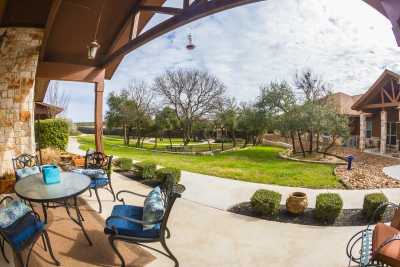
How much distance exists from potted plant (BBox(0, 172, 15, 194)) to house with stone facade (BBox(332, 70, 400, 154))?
1559 centimetres

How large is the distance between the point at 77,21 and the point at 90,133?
31.4m

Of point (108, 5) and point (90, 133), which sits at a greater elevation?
point (108, 5)

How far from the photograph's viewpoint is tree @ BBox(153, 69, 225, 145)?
2495 cm

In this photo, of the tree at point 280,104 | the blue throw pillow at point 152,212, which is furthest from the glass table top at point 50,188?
the tree at point 280,104

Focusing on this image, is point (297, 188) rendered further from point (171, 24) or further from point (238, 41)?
point (238, 41)

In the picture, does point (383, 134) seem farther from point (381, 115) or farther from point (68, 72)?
point (68, 72)

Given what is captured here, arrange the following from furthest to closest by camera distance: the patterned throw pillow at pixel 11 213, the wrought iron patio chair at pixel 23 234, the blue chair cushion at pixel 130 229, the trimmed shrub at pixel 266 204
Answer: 1. the trimmed shrub at pixel 266 204
2. the blue chair cushion at pixel 130 229
3. the patterned throw pillow at pixel 11 213
4. the wrought iron patio chair at pixel 23 234

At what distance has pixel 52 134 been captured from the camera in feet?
34.3

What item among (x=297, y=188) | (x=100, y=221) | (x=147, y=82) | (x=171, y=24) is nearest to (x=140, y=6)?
(x=171, y=24)

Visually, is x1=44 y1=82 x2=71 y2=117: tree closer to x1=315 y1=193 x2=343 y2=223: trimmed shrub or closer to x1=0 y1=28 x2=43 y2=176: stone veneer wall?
x1=0 y1=28 x2=43 y2=176: stone veneer wall

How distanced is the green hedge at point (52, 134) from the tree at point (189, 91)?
1421cm

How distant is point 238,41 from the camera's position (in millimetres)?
24000

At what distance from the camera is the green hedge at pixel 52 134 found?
1027 centimetres

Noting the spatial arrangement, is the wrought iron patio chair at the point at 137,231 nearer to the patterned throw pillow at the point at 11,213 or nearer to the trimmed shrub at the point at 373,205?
the patterned throw pillow at the point at 11,213
